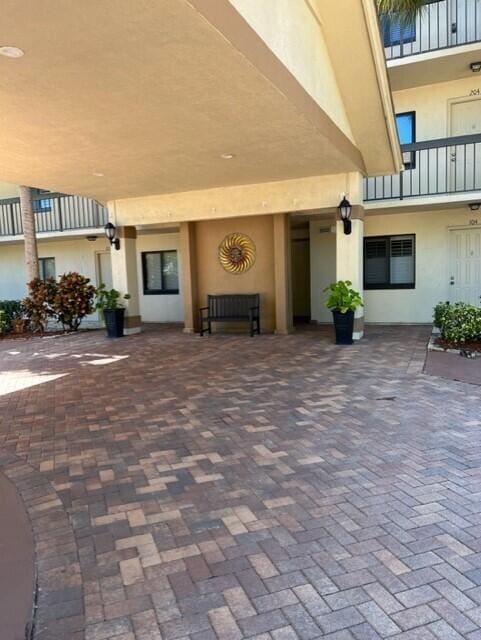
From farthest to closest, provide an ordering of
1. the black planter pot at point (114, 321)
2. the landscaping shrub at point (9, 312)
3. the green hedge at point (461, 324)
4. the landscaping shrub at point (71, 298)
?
the landscaping shrub at point (9, 312)
the landscaping shrub at point (71, 298)
the black planter pot at point (114, 321)
the green hedge at point (461, 324)

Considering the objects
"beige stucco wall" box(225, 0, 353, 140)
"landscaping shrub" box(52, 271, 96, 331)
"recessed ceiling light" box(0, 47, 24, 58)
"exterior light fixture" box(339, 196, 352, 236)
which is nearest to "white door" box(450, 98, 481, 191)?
"exterior light fixture" box(339, 196, 352, 236)

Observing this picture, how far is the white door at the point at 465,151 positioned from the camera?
10523 millimetres

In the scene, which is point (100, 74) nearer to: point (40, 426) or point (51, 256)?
point (40, 426)

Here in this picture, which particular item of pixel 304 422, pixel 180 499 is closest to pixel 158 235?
pixel 304 422

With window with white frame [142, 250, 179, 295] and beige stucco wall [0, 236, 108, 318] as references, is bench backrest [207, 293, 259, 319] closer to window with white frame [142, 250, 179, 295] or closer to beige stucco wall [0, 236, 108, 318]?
window with white frame [142, 250, 179, 295]

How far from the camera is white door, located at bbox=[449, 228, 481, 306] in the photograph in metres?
11.0

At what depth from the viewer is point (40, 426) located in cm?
464

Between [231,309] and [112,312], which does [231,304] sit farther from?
[112,312]

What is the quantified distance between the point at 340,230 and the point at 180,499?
7.17 meters

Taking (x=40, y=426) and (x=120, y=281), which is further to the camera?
(x=120, y=281)

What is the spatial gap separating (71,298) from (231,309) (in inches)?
164

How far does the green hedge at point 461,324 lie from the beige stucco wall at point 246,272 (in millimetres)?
4016

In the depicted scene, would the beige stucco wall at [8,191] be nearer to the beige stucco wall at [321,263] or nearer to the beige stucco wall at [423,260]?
the beige stucco wall at [321,263]

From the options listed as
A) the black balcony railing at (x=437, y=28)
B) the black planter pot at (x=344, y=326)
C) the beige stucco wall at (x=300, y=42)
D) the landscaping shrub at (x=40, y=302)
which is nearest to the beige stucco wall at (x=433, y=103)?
the black balcony railing at (x=437, y=28)
